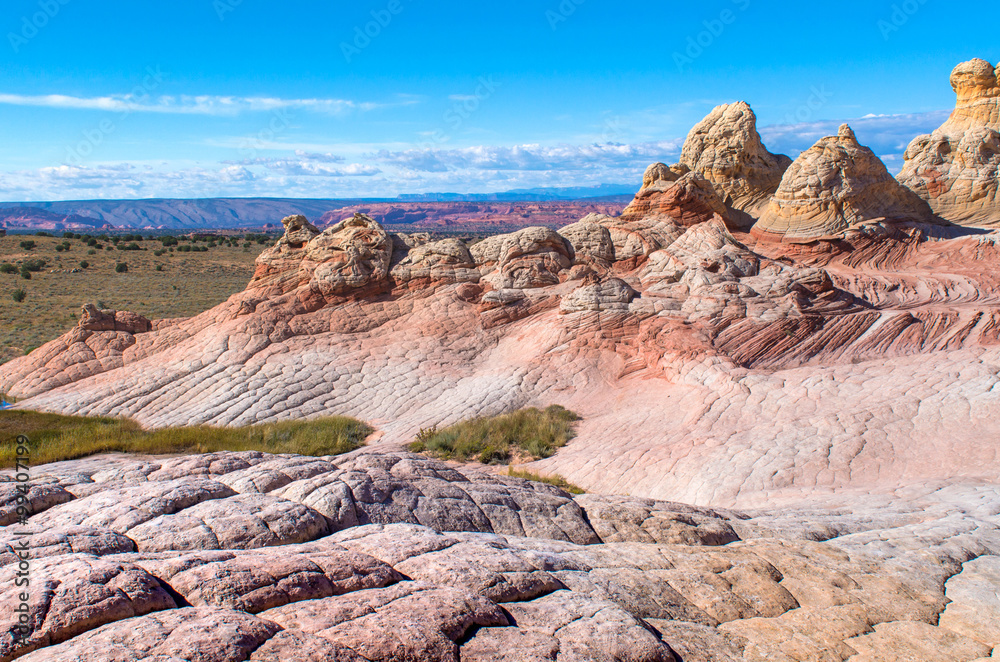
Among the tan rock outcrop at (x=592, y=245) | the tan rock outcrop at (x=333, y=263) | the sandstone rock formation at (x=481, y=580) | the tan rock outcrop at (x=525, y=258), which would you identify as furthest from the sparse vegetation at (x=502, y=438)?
the tan rock outcrop at (x=592, y=245)

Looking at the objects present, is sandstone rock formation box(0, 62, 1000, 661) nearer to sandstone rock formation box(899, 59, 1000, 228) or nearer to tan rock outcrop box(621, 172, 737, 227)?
tan rock outcrop box(621, 172, 737, 227)

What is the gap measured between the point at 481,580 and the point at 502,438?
856 cm

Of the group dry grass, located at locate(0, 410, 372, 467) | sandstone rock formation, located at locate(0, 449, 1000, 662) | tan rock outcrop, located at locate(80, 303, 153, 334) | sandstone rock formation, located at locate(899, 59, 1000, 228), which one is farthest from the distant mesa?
sandstone rock formation, located at locate(899, 59, 1000, 228)

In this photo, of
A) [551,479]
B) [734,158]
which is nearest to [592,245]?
[551,479]

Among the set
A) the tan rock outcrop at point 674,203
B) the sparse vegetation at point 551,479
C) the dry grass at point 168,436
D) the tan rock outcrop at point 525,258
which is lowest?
the sparse vegetation at point 551,479

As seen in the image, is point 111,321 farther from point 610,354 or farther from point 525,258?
point 610,354

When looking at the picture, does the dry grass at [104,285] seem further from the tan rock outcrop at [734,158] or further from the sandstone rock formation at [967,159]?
the sandstone rock formation at [967,159]

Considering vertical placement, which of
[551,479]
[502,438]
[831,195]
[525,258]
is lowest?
[551,479]

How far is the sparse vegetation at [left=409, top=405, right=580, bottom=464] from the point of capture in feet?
Answer: 41.3

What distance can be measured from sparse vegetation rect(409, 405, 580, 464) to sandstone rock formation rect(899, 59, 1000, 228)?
23761 mm

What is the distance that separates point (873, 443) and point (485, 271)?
1144 centimetres

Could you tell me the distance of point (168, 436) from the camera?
12.6 meters

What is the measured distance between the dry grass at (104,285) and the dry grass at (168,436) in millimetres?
12187

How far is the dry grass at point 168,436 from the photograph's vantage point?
1148 cm
